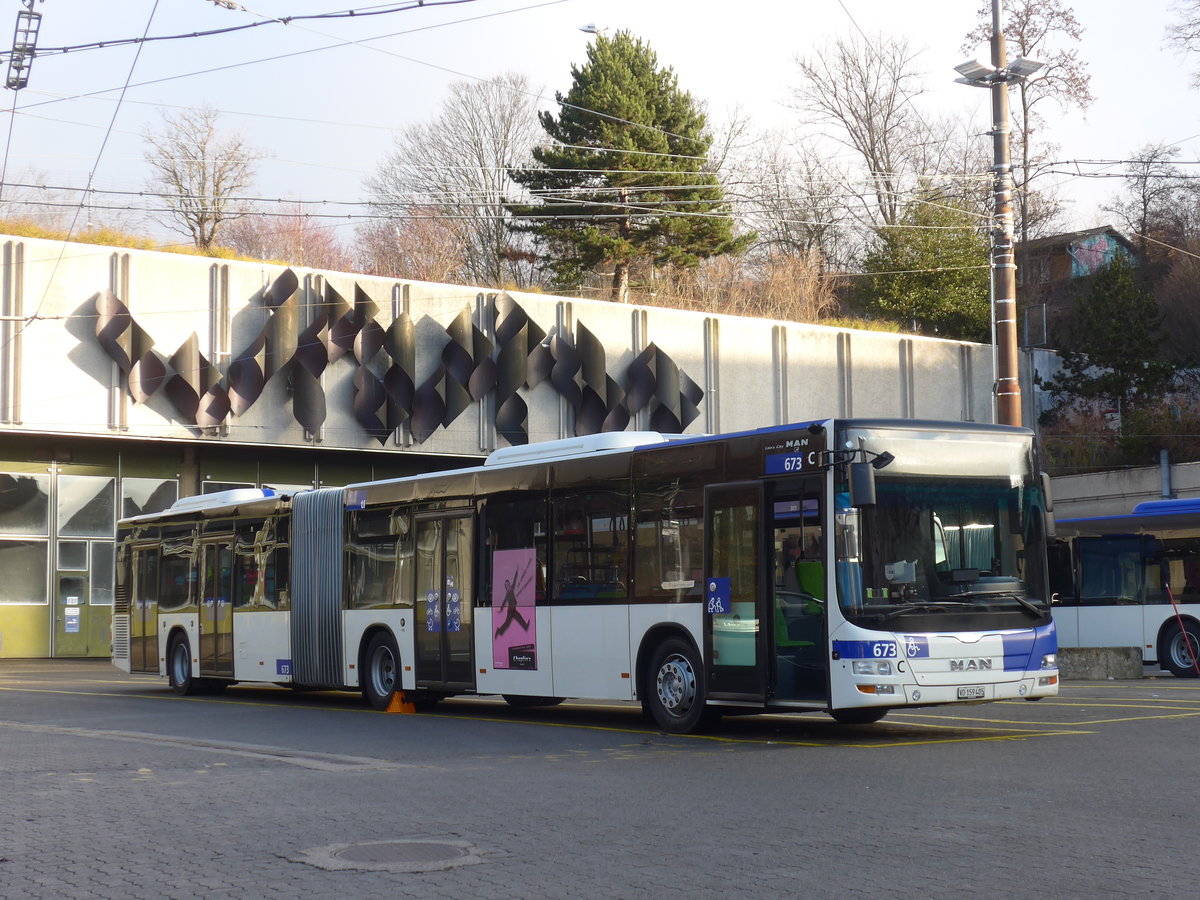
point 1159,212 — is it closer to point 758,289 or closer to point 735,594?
point 758,289

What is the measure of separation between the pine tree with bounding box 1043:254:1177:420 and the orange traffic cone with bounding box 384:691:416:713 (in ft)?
110

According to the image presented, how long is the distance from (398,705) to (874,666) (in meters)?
8.21

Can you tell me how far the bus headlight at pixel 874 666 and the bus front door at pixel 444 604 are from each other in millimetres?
6133

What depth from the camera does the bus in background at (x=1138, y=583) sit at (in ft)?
83.3

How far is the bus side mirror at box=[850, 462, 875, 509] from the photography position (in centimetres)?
1262

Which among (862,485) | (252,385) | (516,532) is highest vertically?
(252,385)

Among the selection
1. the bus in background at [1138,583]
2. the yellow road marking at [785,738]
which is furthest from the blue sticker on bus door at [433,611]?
the bus in background at [1138,583]

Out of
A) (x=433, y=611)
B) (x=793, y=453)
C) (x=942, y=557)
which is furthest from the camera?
(x=433, y=611)

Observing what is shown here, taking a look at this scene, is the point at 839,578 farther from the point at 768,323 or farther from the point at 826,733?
the point at 768,323

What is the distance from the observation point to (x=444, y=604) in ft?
59.4

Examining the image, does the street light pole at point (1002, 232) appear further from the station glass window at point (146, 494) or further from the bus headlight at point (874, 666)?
the station glass window at point (146, 494)

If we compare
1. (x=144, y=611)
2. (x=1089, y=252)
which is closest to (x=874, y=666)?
(x=144, y=611)

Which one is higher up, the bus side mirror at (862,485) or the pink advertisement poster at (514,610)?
the bus side mirror at (862,485)

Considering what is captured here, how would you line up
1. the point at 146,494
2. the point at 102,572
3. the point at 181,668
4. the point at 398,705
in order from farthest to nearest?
1. the point at 146,494
2. the point at 102,572
3. the point at 181,668
4. the point at 398,705
